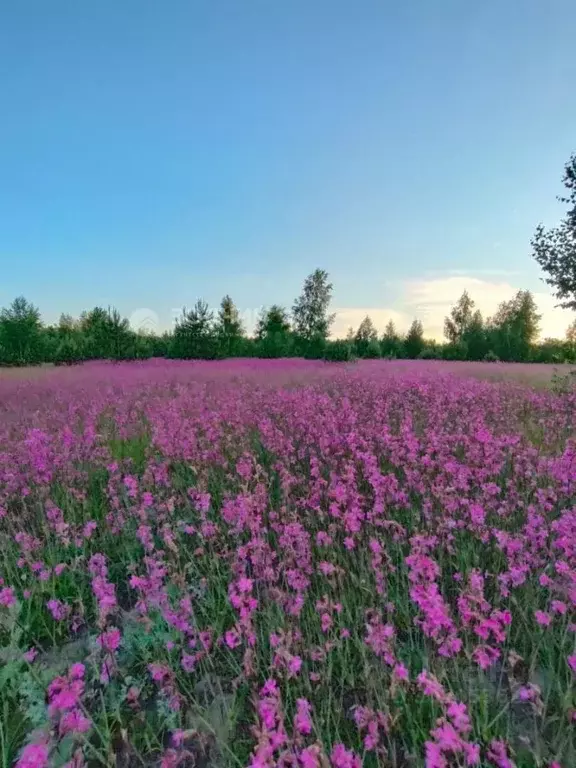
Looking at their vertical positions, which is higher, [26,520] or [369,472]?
[369,472]

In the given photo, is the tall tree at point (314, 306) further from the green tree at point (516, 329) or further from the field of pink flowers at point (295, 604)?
the field of pink flowers at point (295, 604)

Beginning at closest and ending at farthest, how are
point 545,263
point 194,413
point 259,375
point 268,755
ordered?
point 268,755 → point 194,413 → point 545,263 → point 259,375

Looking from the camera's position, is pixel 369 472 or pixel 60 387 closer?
pixel 369 472

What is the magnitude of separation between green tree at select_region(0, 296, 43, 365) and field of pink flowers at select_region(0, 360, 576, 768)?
25756 millimetres

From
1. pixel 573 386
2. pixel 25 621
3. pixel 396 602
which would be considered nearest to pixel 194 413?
pixel 25 621

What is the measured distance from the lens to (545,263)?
11.5m

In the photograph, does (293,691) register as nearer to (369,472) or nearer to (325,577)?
(325,577)

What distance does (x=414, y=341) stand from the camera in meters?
40.4

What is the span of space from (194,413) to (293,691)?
4.85 meters

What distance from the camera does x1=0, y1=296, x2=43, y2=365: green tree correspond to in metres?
28.0

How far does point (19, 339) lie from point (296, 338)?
2026 cm

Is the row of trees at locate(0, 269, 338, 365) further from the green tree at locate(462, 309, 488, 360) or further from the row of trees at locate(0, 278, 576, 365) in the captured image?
the green tree at locate(462, 309, 488, 360)

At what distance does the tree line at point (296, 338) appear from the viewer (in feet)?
49.2

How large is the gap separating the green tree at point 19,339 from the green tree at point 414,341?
2842cm
